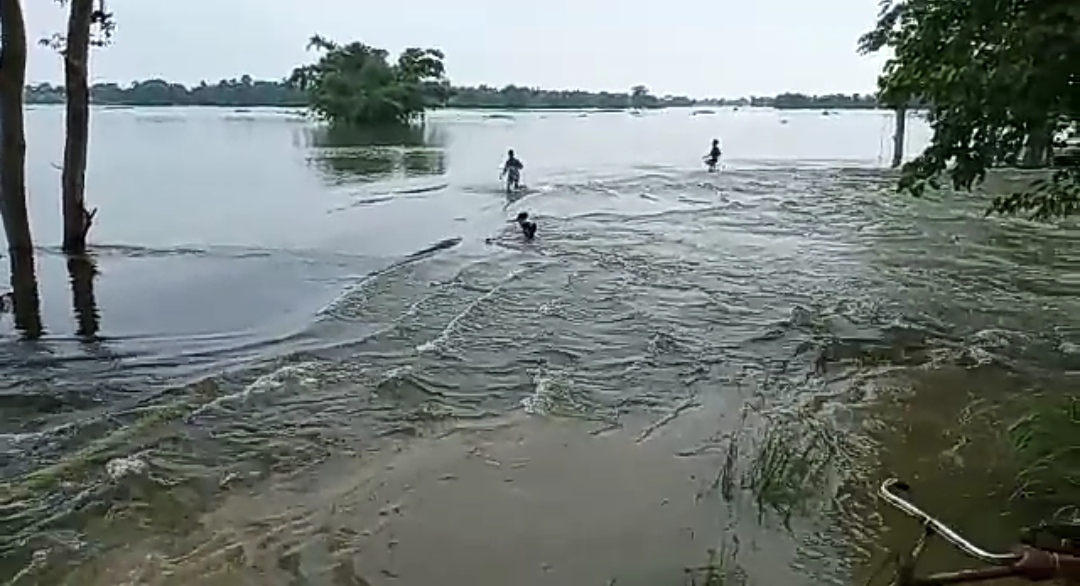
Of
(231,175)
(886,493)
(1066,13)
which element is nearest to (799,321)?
(1066,13)

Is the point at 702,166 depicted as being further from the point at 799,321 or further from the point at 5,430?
the point at 5,430

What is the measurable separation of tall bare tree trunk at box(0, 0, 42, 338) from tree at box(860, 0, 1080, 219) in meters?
11.3

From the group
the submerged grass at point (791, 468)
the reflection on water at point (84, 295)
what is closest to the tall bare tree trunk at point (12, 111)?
the reflection on water at point (84, 295)

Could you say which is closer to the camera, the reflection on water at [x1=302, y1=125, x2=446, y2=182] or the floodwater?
the floodwater

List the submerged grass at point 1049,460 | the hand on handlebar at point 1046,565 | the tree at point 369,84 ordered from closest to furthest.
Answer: the hand on handlebar at point 1046,565, the submerged grass at point 1049,460, the tree at point 369,84

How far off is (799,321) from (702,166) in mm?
33638

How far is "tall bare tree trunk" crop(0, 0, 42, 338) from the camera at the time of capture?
A: 1409 cm

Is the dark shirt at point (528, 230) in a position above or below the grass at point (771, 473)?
below

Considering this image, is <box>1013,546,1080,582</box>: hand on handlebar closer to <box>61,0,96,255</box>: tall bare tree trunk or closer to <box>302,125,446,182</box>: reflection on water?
<box>61,0,96,255</box>: tall bare tree trunk

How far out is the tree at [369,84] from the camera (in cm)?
8200

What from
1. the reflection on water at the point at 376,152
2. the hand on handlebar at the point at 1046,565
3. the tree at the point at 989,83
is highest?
the tree at the point at 989,83

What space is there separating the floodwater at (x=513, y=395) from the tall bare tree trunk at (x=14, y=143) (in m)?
0.60

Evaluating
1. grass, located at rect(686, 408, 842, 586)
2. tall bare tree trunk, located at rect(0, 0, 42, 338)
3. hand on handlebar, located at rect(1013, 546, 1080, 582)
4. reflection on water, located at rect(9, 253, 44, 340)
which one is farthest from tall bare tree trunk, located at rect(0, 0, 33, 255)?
hand on handlebar, located at rect(1013, 546, 1080, 582)

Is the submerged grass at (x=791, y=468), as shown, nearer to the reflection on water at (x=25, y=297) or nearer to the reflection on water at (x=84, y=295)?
the reflection on water at (x=84, y=295)
